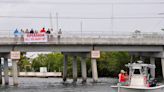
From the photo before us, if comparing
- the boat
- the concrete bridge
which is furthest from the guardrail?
the boat

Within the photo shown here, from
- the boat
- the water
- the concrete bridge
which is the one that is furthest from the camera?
the concrete bridge

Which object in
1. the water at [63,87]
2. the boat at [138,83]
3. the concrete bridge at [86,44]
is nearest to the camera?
the boat at [138,83]

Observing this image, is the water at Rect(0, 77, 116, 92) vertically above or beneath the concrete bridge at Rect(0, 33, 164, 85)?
beneath

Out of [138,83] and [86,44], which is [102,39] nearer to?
[86,44]

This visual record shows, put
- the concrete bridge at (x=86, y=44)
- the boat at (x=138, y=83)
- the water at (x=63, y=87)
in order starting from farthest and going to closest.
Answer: the concrete bridge at (x=86, y=44), the water at (x=63, y=87), the boat at (x=138, y=83)

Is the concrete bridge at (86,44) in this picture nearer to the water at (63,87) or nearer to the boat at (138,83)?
the water at (63,87)

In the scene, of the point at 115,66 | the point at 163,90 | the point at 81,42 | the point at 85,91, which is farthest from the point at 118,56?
the point at 163,90

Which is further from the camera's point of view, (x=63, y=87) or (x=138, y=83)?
(x=63, y=87)

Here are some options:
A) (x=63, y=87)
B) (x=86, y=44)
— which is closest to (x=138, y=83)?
(x=63, y=87)

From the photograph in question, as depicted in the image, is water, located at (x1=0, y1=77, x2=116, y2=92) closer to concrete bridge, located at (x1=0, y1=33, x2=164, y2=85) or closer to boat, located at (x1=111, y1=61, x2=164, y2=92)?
concrete bridge, located at (x1=0, y1=33, x2=164, y2=85)

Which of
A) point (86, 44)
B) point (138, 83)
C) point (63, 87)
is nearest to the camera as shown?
point (138, 83)

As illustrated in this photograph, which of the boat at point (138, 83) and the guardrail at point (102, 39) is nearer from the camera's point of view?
the boat at point (138, 83)

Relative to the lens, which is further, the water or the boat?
the water

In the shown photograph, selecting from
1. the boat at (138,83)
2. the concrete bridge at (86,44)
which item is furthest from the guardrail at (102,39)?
the boat at (138,83)
